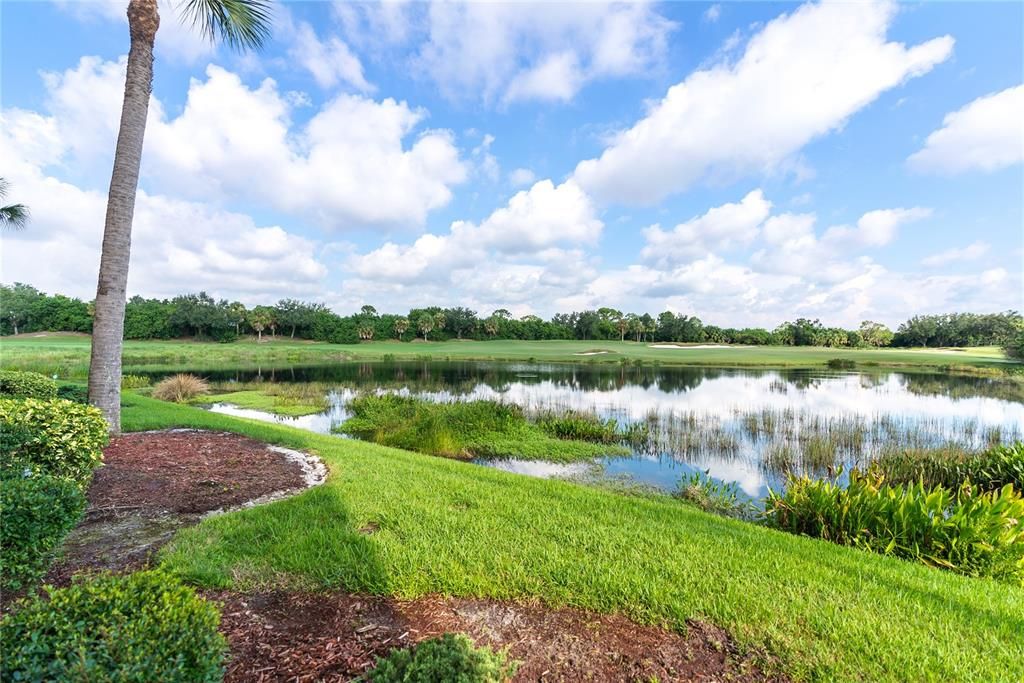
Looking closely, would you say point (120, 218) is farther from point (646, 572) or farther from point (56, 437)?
point (646, 572)

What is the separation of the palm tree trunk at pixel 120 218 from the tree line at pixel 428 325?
8452 centimetres

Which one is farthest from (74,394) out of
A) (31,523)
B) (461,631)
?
(461,631)

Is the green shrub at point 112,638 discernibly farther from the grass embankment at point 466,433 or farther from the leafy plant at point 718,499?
the grass embankment at point 466,433

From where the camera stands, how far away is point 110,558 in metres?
3.93

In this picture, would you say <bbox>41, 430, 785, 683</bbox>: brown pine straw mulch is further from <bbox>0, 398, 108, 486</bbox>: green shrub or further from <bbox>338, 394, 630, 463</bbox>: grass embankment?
<bbox>338, 394, 630, 463</bbox>: grass embankment

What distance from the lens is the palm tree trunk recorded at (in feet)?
24.1

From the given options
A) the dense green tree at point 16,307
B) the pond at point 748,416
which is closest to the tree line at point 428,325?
the dense green tree at point 16,307

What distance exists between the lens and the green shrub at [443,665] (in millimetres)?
2469

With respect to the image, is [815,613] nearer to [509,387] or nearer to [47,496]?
[47,496]

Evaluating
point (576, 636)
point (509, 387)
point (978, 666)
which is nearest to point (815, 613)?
point (978, 666)

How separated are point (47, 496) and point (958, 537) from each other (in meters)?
8.40

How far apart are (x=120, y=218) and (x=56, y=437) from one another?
175 inches

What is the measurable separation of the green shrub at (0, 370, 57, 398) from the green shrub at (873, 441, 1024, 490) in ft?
55.2

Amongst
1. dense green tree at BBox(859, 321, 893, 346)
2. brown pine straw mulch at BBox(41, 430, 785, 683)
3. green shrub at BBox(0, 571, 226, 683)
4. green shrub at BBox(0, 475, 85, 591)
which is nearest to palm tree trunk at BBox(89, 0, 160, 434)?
brown pine straw mulch at BBox(41, 430, 785, 683)
